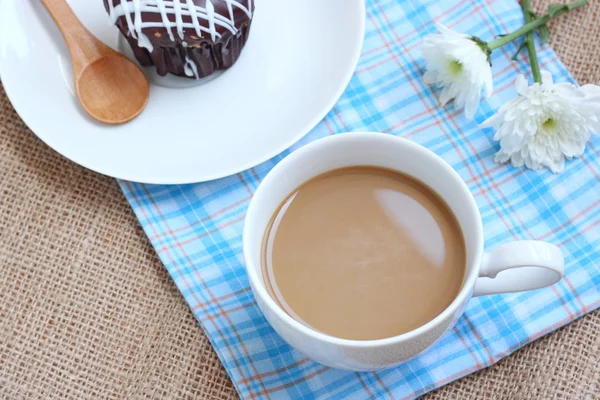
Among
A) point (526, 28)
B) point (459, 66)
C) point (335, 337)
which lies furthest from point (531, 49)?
point (335, 337)

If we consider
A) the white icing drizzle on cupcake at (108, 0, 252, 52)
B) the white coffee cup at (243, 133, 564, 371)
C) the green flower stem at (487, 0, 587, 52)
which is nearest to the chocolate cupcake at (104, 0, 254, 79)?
the white icing drizzle on cupcake at (108, 0, 252, 52)

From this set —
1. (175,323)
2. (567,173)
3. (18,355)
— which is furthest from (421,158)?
(18,355)

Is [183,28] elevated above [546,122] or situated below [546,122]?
above

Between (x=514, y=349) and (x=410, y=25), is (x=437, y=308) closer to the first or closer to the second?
(x=514, y=349)

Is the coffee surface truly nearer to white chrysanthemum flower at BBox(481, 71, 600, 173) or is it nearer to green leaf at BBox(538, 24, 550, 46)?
white chrysanthemum flower at BBox(481, 71, 600, 173)

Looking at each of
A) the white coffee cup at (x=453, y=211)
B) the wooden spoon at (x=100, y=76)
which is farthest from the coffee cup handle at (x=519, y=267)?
the wooden spoon at (x=100, y=76)

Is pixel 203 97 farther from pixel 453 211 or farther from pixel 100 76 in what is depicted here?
pixel 453 211
